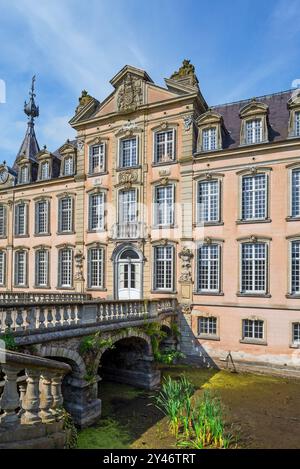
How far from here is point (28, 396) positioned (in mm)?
4988

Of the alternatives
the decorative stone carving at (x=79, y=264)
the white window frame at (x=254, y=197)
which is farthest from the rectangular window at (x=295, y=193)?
the decorative stone carving at (x=79, y=264)

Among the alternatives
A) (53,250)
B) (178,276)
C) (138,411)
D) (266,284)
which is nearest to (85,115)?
(53,250)

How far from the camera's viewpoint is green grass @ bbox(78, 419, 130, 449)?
27.6 ft

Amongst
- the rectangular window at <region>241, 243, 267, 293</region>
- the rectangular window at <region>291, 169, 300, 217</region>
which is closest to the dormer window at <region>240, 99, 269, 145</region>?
the rectangular window at <region>291, 169, 300, 217</region>

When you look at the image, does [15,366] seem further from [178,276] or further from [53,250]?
[53,250]

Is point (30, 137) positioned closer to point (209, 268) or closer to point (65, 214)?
point (65, 214)

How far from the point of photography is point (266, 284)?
1500 cm

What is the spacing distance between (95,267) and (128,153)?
23.1 ft

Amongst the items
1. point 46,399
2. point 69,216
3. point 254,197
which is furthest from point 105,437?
point 69,216

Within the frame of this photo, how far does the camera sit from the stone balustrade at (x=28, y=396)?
462cm

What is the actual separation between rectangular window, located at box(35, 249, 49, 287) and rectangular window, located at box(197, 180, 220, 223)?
10.8 m

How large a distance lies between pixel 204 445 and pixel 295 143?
12.6m

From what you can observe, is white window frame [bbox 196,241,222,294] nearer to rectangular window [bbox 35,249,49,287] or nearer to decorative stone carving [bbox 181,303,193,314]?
decorative stone carving [bbox 181,303,193,314]

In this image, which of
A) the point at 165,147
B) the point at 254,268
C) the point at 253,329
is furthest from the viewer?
the point at 165,147
